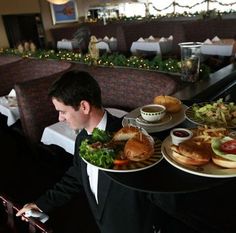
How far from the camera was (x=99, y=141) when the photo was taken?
2.96 ft

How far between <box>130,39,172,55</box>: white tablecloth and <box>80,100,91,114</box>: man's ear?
434cm

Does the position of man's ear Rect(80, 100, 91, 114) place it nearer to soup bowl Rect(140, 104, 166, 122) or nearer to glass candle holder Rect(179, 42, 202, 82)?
soup bowl Rect(140, 104, 166, 122)

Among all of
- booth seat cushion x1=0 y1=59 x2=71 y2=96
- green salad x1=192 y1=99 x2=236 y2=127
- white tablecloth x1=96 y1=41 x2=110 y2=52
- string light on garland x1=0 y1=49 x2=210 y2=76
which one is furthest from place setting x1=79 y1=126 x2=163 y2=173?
white tablecloth x1=96 y1=41 x2=110 y2=52

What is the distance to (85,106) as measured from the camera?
1083 millimetres

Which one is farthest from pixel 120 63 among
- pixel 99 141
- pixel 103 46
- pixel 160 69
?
pixel 103 46

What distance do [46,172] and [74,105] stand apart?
65.3 inches

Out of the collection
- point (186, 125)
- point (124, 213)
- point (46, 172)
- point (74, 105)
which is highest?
point (74, 105)

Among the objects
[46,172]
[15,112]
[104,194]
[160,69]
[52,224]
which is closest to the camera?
[104,194]

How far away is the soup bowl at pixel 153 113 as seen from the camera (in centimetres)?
110

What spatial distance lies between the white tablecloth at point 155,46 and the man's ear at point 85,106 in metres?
4.34

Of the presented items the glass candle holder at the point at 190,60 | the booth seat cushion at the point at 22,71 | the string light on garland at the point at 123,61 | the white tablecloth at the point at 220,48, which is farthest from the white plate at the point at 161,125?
the white tablecloth at the point at 220,48

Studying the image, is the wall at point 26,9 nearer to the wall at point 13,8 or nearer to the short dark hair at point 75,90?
the wall at point 13,8

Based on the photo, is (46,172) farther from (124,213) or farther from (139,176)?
(139,176)

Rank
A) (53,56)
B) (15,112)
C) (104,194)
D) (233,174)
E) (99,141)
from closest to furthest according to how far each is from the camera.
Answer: (233,174) < (99,141) < (104,194) < (15,112) < (53,56)
